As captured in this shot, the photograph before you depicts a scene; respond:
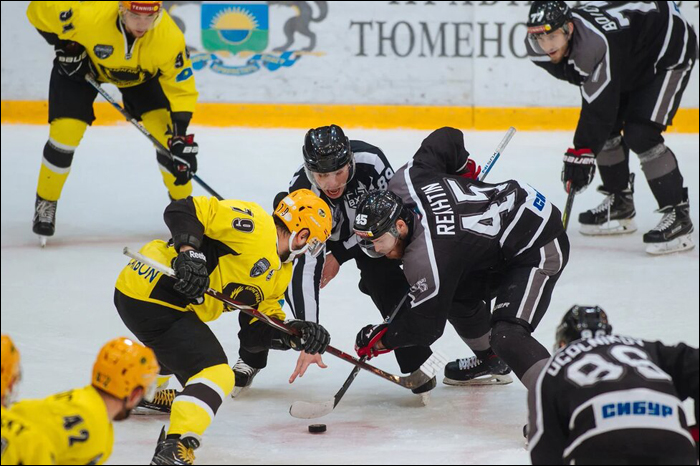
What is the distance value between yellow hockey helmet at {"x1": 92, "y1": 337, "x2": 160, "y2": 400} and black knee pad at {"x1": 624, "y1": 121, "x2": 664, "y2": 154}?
11.9 feet

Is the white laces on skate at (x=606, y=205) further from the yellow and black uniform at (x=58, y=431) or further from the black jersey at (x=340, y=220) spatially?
the yellow and black uniform at (x=58, y=431)

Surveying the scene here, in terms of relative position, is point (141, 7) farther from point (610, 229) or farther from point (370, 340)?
point (610, 229)

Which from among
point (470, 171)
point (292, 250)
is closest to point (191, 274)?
point (292, 250)

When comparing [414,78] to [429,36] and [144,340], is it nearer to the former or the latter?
[429,36]

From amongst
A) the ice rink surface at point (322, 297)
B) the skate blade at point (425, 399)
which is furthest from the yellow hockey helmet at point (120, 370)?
the skate blade at point (425, 399)

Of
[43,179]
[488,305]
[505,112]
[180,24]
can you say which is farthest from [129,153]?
[488,305]

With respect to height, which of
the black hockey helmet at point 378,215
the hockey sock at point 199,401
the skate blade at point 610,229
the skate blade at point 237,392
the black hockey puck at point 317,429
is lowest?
the skate blade at point 610,229

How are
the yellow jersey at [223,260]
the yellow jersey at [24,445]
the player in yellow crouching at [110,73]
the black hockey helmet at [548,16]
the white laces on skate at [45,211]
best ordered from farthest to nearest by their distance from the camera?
the white laces on skate at [45,211] → the player in yellow crouching at [110,73] → the black hockey helmet at [548,16] → the yellow jersey at [223,260] → the yellow jersey at [24,445]

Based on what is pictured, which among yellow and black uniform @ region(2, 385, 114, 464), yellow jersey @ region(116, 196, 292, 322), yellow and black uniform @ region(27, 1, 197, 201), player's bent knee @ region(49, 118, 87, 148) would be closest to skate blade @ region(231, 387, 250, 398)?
yellow jersey @ region(116, 196, 292, 322)

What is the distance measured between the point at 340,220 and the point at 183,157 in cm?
178

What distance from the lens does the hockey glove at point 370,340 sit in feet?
12.1

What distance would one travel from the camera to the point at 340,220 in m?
4.06

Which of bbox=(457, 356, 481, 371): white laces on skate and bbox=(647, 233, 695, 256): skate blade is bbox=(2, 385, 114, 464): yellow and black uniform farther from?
bbox=(647, 233, 695, 256): skate blade

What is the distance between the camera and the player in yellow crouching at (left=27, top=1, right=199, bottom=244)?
5496mm
